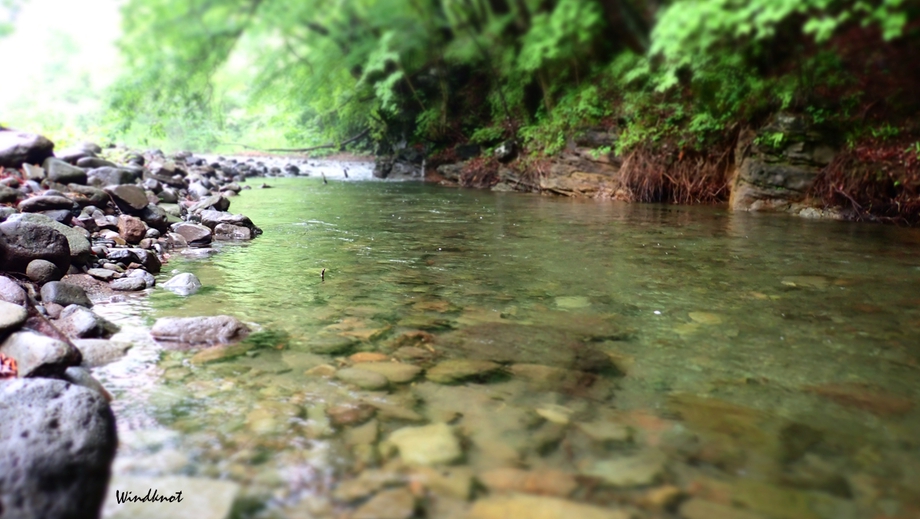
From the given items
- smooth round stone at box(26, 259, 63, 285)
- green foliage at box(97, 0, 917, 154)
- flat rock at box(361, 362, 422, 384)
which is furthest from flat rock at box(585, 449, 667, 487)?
smooth round stone at box(26, 259, 63, 285)

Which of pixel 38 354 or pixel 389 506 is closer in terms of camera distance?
pixel 389 506

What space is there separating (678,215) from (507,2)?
6.49 meters

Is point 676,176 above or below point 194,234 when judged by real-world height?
above

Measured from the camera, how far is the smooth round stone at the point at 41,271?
3.41 meters

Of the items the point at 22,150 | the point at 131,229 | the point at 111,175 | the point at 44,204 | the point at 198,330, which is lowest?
the point at 198,330

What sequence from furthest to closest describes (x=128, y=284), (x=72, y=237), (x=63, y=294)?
A: 1. (x=72, y=237)
2. (x=128, y=284)
3. (x=63, y=294)

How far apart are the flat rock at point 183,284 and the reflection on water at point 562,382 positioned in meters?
0.09

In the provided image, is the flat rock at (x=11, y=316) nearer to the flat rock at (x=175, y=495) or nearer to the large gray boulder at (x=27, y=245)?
the large gray boulder at (x=27, y=245)

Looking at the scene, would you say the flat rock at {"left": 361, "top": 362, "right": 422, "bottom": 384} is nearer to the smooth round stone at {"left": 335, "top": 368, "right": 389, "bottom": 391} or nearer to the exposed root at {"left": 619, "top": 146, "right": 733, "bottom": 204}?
the smooth round stone at {"left": 335, "top": 368, "right": 389, "bottom": 391}

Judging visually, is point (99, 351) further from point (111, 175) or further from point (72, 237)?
point (111, 175)

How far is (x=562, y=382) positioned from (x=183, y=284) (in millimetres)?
2834

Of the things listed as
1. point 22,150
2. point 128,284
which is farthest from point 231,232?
point 22,150

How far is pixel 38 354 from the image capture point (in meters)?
2.21

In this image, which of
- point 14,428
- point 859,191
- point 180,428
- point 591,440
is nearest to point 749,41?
point 591,440
